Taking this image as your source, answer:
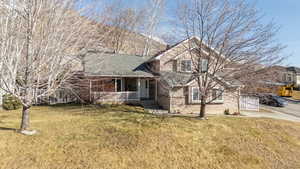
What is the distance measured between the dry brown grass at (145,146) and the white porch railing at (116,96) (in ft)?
18.3

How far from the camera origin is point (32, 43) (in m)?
5.91

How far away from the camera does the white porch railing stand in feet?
47.9

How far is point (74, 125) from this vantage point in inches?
322

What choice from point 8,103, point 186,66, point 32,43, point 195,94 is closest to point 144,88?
point 186,66

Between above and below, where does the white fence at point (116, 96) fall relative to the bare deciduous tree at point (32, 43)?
below

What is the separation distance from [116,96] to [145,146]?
364 inches

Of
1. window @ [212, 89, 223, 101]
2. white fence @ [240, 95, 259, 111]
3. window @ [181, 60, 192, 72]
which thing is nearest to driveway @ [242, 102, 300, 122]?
white fence @ [240, 95, 259, 111]

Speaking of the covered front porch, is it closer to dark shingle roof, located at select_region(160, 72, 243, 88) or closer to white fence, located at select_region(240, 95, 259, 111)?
dark shingle roof, located at select_region(160, 72, 243, 88)

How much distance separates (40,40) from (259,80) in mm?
11005

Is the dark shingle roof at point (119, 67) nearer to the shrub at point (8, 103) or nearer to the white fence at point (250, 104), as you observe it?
the shrub at point (8, 103)

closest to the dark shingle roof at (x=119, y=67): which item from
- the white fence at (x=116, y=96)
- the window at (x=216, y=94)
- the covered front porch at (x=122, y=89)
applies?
the covered front porch at (x=122, y=89)

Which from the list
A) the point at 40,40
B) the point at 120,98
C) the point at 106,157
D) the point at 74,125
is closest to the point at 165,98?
the point at 120,98

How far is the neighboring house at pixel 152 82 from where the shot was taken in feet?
43.9

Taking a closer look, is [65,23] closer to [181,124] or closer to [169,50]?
[181,124]
